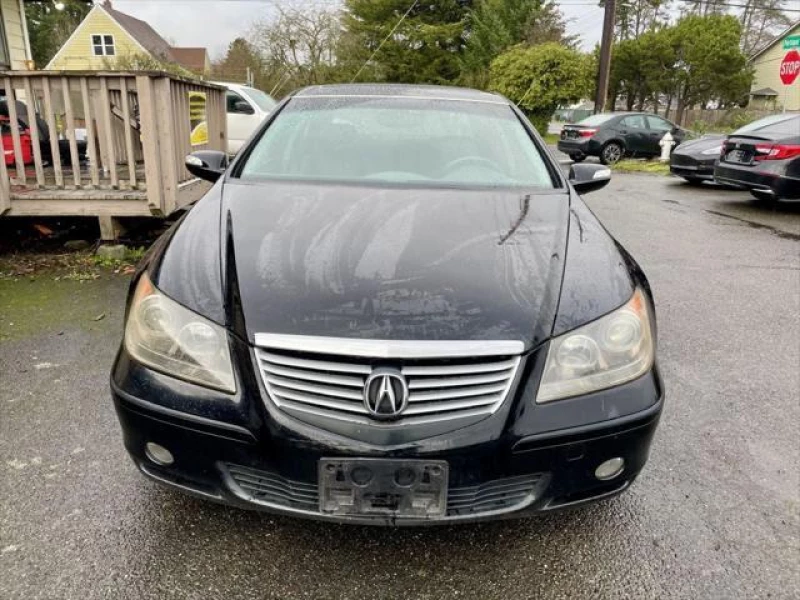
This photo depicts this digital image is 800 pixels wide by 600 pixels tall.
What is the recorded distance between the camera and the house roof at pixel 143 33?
3543 cm

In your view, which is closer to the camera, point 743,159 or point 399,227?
point 399,227

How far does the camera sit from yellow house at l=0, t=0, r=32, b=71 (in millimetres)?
10367

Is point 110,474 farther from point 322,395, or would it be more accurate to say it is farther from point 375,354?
point 375,354

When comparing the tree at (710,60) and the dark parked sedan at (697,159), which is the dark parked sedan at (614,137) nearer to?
the dark parked sedan at (697,159)

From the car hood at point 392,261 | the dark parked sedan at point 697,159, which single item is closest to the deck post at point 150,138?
the car hood at point 392,261

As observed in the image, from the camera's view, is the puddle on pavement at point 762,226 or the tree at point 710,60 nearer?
the puddle on pavement at point 762,226

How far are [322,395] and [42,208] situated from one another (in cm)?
432

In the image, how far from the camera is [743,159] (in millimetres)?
8250

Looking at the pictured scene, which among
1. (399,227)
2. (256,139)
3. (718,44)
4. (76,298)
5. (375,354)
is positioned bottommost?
(76,298)

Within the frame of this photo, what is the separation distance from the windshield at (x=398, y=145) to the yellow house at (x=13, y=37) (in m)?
9.58

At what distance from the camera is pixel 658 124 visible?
632 inches

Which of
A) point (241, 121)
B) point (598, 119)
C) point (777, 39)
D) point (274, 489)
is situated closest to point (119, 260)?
point (274, 489)

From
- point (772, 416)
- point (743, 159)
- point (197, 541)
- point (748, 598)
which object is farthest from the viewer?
point (743, 159)

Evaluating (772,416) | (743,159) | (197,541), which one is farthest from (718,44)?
(197,541)
